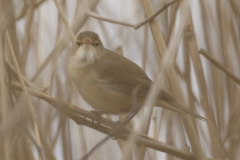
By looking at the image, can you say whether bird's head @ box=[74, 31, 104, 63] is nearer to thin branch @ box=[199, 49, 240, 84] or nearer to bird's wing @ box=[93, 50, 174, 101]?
bird's wing @ box=[93, 50, 174, 101]

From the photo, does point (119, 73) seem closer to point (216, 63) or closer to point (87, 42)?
point (87, 42)

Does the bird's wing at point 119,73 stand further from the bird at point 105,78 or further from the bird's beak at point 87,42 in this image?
the bird's beak at point 87,42

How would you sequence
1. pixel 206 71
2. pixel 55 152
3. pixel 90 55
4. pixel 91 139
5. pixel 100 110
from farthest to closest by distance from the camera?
1. pixel 90 55
2. pixel 100 110
3. pixel 206 71
4. pixel 91 139
5. pixel 55 152

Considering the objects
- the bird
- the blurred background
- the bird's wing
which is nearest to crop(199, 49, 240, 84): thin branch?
the blurred background

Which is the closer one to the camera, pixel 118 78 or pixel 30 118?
pixel 30 118

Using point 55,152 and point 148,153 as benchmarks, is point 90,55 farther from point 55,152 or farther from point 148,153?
point 55,152

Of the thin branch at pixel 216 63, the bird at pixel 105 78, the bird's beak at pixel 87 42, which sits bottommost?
the bird at pixel 105 78

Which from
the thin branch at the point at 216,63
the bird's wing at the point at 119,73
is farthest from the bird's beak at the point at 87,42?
the thin branch at the point at 216,63

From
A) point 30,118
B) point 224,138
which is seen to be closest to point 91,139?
point 30,118

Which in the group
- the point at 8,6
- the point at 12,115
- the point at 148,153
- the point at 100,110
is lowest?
the point at 148,153

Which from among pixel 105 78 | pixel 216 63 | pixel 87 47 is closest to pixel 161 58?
pixel 216 63
